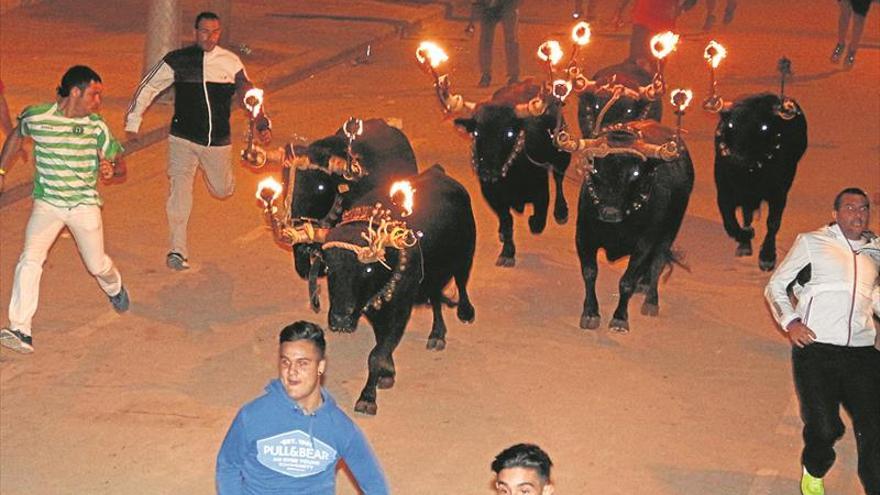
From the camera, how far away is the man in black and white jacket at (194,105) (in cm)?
1367

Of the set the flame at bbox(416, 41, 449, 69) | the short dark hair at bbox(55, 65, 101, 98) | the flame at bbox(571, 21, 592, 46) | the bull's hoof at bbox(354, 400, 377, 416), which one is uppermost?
the short dark hair at bbox(55, 65, 101, 98)

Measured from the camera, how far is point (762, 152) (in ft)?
47.1

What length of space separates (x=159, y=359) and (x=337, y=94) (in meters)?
10.4

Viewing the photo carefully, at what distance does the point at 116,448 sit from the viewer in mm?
10180

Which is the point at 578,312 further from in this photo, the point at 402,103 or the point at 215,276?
the point at 402,103

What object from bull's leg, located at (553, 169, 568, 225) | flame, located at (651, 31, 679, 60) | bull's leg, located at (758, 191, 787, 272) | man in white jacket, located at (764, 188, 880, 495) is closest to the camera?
man in white jacket, located at (764, 188, 880, 495)

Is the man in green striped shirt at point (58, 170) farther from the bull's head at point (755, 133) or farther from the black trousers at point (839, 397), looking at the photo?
the bull's head at point (755, 133)

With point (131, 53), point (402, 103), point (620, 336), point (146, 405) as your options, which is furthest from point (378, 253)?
point (131, 53)

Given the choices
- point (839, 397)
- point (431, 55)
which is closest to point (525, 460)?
point (839, 397)

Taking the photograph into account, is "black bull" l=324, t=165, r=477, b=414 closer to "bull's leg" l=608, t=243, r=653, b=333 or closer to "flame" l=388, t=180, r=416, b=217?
"flame" l=388, t=180, r=416, b=217

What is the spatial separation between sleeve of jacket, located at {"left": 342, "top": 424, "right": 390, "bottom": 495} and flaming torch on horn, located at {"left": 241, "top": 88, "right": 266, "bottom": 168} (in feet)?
18.5

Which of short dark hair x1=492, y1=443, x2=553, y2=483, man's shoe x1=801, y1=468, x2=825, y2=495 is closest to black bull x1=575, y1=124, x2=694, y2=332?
man's shoe x1=801, y1=468, x2=825, y2=495

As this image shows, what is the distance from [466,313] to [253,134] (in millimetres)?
2033

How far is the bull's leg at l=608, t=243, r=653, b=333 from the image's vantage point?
12578 millimetres
